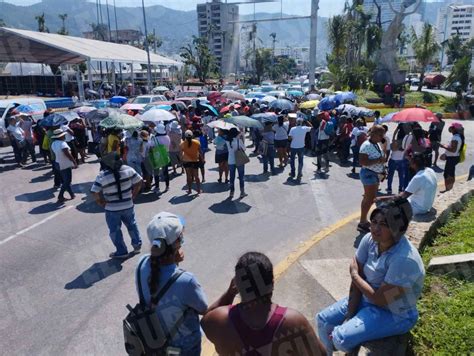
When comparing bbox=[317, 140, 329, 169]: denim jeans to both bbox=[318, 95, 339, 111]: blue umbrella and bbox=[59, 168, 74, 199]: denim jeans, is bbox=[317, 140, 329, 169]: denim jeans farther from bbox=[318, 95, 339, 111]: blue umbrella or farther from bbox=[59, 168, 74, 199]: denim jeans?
bbox=[59, 168, 74, 199]: denim jeans

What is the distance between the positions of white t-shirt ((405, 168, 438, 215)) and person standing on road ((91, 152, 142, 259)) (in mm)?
3988

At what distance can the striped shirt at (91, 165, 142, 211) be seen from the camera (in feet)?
19.6

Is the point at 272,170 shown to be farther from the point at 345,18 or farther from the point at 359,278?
the point at 345,18

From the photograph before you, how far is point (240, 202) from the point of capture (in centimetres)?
916

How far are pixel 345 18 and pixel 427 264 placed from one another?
4614 cm

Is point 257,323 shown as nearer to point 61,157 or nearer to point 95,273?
point 95,273

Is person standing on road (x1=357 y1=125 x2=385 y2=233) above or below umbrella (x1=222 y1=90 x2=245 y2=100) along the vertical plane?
below

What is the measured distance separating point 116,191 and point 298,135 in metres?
5.73

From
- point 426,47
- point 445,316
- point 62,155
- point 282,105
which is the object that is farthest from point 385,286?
point 426,47

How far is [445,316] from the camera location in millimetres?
3938

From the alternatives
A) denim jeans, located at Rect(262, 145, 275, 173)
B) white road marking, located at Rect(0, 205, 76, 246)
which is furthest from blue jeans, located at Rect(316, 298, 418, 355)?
denim jeans, located at Rect(262, 145, 275, 173)

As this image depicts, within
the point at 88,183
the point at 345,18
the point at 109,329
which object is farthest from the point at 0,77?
the point at 109,329

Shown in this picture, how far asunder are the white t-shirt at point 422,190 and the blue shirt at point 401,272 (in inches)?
112

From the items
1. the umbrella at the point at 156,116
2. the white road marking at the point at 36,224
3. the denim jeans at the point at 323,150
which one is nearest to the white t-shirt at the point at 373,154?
the denim jeans at the point at 323,150
